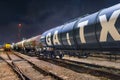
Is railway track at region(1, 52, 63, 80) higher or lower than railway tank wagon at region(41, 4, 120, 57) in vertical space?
lower

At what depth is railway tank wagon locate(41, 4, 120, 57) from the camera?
14.5 metres

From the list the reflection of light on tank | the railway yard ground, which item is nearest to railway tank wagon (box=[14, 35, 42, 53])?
the reflection of light on tank

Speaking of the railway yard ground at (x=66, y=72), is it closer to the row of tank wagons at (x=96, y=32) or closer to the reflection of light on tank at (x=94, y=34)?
the reflection of light on tank at (x=94, y=34)

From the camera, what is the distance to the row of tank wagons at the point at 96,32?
47.5 ft


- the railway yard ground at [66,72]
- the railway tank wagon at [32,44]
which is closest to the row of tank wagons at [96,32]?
the railway yard ground at [66,72]

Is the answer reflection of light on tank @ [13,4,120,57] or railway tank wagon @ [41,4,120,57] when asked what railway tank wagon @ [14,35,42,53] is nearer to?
reflection of light on tank @ [13,4,120,57]

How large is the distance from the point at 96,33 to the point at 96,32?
7cm

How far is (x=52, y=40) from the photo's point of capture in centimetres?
2792

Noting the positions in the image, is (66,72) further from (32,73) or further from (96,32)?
(96,32)

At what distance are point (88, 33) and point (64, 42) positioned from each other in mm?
6274

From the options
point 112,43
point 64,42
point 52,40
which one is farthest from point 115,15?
point 52,40

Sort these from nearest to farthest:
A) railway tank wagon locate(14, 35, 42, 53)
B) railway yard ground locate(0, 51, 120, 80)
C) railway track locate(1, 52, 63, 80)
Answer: railway yard ground locate(0, 51, 120, 80) → railway track locate(1, 52, 63, 80) → railway tank wagon locate(14, 35, 42, 53)

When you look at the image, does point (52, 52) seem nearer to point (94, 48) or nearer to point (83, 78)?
point (94, 48)

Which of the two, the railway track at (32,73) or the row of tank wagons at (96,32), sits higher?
the row of tank wagons at (96,32)
